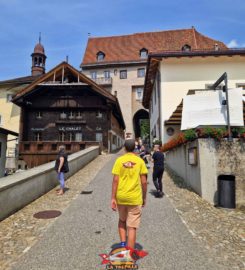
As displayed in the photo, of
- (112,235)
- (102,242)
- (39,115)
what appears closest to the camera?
(102,242)

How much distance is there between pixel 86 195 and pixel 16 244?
13.0ft

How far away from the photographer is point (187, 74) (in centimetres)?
1708

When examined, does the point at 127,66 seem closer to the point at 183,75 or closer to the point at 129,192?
the point at 183,75

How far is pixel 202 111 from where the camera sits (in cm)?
905

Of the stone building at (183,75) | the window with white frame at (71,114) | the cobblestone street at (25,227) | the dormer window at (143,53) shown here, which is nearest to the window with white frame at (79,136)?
the window with white frame at (71,114)

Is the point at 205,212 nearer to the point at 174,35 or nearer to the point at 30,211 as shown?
the point at 30,211

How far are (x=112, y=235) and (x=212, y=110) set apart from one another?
602 centimetres

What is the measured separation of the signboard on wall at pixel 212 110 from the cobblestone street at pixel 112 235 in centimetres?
283

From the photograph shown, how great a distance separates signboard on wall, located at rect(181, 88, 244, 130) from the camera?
27.9 ft

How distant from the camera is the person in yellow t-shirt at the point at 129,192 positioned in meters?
3.67

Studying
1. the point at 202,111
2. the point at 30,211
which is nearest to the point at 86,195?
the point at 30,211

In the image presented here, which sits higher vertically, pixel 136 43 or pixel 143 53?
pixel 136 43

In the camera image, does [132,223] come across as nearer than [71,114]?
Yes

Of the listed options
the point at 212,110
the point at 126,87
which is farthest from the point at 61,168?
the point at 126,87
